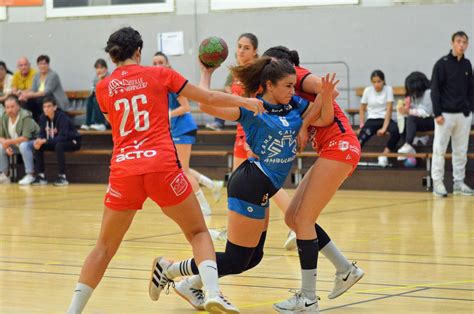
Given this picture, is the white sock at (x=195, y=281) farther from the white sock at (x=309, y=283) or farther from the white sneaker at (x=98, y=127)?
the white sneaker at (x=98, y=127)

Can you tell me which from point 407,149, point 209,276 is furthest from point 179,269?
point 407,149

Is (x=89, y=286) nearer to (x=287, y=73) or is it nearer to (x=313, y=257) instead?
(x=313, y=257)

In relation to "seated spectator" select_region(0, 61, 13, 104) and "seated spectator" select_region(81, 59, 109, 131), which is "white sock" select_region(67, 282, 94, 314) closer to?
"seated spectator" select_region(81, 59, 109, 131)

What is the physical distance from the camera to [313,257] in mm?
5645

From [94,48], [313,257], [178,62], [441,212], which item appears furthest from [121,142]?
[94,48]

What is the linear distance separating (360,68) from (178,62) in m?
3.55

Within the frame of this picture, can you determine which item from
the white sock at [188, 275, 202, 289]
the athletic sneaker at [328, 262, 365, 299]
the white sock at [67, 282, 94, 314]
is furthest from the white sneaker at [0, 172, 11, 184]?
the white sock at [67, 282, 94, 314]

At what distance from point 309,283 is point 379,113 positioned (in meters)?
9.89

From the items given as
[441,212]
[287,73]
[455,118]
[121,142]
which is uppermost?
[287,73]

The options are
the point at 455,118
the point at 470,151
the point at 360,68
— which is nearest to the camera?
the point at 455,118

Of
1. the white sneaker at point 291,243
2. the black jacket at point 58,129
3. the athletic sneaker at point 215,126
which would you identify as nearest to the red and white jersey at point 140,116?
the white sneaker at point 291,243

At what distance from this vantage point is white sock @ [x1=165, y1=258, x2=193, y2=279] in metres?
5.83

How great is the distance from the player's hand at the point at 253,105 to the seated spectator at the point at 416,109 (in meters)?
9.55

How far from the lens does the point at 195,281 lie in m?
5.85
